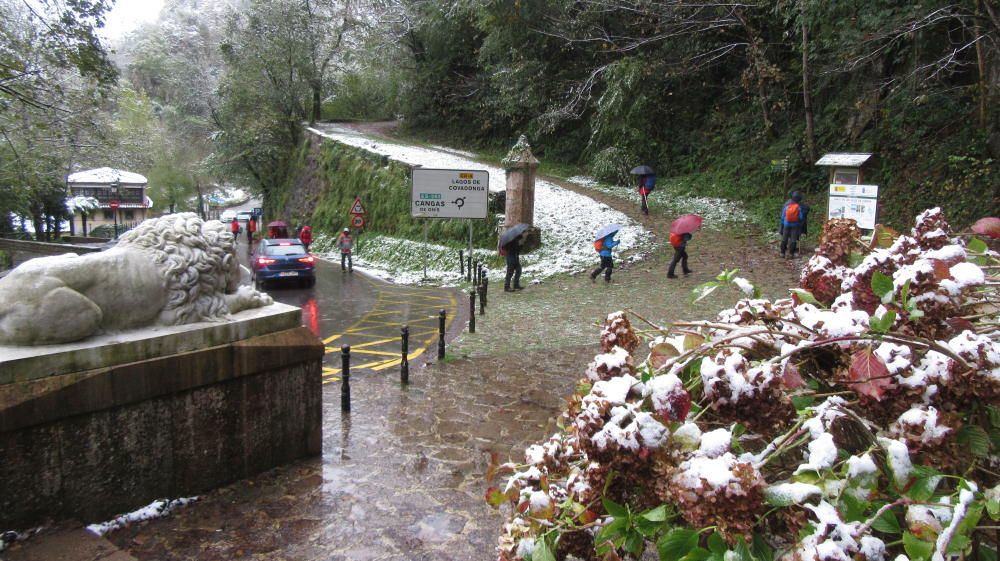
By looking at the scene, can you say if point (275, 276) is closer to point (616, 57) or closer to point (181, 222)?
point (181, 222)

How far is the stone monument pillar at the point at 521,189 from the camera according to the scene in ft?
57.0

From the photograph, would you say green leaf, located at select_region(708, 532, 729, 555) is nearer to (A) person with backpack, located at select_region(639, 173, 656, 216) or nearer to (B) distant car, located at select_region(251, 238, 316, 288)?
(B) distant car, located at select_region(251, 238, 316, 288)

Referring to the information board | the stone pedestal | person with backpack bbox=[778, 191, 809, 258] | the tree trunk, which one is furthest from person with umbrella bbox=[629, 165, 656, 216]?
the stone pedestal

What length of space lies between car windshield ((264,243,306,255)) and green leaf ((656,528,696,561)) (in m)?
17.0

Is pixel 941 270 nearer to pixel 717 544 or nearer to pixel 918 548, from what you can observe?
pixel 918 548

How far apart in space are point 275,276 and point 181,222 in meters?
12.2

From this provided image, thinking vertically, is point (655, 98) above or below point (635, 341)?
above

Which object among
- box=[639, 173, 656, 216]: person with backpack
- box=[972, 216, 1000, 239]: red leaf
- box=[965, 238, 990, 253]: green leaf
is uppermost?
box=[639, 173, 656, 216]: person with backpack

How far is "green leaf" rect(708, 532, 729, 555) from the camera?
1.44m

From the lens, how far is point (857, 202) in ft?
41.7

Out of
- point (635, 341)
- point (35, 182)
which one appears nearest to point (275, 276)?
point (35, 182)

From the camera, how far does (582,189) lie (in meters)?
24.4

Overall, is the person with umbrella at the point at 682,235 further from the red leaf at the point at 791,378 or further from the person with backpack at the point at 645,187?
the red leaf at the point at 791,378

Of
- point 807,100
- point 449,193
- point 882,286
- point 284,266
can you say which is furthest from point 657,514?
point 807,100
